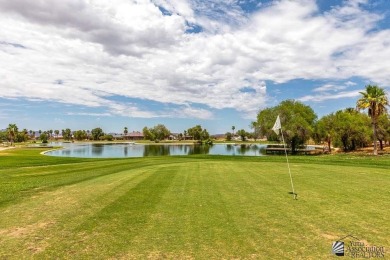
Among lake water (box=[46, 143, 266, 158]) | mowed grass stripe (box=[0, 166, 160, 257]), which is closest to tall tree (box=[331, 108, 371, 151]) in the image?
lake water (box=[46, 143, 266, 158])

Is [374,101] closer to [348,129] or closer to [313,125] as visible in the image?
[348,129]

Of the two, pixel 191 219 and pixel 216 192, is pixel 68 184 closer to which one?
pixel 216 192

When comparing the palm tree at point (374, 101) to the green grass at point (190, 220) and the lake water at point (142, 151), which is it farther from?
the green grass at point (190, 220)

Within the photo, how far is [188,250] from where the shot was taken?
669 cm

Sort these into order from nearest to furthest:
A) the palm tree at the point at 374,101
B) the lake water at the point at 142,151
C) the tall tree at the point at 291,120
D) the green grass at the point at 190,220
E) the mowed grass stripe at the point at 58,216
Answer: the green grass at the point at 190,220
the mowed grass stripe at the point at 58,216
the palm tree at the point at 374,101
the tall tree at the point at 291,120
the lake water at the point at 142,151

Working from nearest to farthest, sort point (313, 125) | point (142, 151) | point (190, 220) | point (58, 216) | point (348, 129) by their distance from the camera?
point (190, 220) → point (58, 216) → point (348, 129) → point (313, 125) → point (142, 151)

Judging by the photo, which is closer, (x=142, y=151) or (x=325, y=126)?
(x=325, y=126)

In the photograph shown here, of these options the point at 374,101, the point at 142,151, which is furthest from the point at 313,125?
the point at 142,151

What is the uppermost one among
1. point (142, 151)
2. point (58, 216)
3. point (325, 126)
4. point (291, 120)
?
point (291, 120)

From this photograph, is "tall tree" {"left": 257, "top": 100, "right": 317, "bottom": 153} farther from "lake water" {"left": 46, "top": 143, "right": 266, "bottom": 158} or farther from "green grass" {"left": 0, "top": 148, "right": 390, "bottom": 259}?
"green grass" {"left": 0, "top": 148, "right": 390, "bottom": 259}

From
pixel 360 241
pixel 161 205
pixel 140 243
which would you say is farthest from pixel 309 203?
pixel 140 243

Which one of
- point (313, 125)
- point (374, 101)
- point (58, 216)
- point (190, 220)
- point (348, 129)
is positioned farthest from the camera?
point (313, 125)

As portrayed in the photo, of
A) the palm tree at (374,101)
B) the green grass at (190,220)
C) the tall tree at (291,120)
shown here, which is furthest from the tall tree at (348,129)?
the green grass at (190,220)

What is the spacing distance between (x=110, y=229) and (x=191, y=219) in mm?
2330
